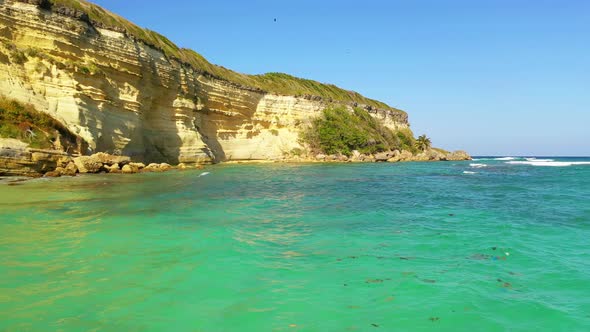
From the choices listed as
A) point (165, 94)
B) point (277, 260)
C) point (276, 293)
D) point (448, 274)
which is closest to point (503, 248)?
point (448, 274)

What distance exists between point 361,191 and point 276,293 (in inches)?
461

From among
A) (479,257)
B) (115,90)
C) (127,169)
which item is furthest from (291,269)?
(115,90)

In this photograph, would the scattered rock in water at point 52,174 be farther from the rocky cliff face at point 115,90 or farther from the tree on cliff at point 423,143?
the tree on cliff at point 423,143

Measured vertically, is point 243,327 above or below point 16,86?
below

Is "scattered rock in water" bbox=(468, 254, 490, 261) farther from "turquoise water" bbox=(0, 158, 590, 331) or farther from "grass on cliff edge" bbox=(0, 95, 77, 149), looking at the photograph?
"grass on cliff edge" bbox=(0, 95, 77, 149)

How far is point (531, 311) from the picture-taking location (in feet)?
13.8

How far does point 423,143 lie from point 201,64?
154ft

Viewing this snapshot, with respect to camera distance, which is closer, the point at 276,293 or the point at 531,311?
the point at 531,311

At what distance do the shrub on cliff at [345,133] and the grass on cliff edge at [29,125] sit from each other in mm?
32292

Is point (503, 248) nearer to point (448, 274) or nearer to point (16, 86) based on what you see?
point (448, 274)

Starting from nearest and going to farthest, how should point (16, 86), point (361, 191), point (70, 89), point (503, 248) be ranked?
point (503, 248) → point (361, 191) → point (16, 86) → point (70, 89)

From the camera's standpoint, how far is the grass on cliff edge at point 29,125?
19.1 m

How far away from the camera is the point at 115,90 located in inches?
1086

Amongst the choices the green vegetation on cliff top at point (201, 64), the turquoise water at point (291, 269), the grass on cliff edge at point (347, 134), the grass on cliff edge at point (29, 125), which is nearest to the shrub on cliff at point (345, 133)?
the grass on cliff edge at point (347, 134)
